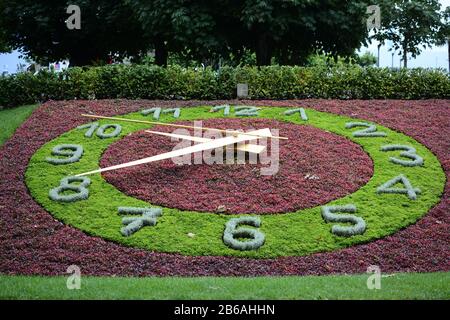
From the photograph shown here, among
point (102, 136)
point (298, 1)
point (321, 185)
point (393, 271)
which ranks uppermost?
point (298, 1)

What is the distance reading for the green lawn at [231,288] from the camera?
5.05 metres

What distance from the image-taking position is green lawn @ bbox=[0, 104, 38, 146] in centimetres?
1108

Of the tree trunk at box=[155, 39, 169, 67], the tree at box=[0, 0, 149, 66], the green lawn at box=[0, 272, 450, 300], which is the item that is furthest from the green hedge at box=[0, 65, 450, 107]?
the green lawn at box=[0, 272, 450, 300]

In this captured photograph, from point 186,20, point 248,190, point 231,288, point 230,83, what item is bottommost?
point 231,288

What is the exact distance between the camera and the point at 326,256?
272 inches

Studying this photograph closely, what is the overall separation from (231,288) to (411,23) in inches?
534

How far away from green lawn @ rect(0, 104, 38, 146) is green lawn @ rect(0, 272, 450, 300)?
569 centimetres

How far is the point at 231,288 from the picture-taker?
5.35m

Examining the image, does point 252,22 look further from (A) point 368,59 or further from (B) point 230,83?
(A) point 368,59

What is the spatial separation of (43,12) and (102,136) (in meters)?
10.1

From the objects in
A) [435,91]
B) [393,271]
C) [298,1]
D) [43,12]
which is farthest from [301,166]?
[43,12]

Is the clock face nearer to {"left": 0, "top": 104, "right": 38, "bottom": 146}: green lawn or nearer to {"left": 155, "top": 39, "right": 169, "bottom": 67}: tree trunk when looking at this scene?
{"left": 0, "top": 104, "right": 38, "bottom": 146}: green lawn

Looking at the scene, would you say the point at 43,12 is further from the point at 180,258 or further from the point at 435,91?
the point at 180,258

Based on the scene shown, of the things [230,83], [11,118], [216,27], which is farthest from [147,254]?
[216,27]
